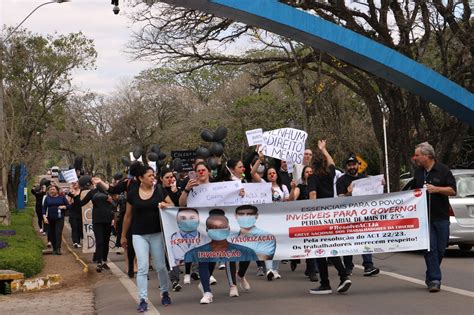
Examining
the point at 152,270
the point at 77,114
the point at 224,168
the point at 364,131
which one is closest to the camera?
the point at 224,168

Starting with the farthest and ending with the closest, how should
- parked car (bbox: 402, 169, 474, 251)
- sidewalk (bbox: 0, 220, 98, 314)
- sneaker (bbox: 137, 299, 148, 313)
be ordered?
parked car (bbox: 402, 169, 474, 251)
sidewalk (bbox: 0, 220, 98, 314)
sneaker (bbox: 137, 299, 148, 313)

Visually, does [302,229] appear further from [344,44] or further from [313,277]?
[344,44]

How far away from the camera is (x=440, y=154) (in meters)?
23.9

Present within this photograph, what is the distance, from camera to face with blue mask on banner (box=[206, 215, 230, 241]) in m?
10.1

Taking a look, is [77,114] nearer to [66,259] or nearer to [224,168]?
[66,259]

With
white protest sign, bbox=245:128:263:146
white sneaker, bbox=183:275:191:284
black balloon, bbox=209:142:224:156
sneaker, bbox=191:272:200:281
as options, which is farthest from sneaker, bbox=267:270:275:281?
white protest sign, bbox=245:128:263:146

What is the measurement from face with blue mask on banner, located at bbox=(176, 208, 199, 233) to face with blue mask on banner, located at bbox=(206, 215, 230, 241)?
0.52 feet

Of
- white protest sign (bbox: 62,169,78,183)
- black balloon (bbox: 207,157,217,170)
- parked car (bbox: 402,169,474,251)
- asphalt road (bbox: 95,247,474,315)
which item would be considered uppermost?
white protest sign (bbox: 62,169,78,183)

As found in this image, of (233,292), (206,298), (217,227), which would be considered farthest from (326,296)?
(217,227)

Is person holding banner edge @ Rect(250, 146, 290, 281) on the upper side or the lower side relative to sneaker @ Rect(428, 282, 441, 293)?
upper

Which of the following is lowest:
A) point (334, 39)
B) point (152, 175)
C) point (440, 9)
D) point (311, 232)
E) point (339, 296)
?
point (339, 296)

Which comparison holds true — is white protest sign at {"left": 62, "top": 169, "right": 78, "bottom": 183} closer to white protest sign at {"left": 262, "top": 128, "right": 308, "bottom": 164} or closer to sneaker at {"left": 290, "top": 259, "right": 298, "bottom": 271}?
white protest sign at {"left": 262, "top": 128, "right": 308, "bottom": 164}

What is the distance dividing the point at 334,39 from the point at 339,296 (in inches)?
318

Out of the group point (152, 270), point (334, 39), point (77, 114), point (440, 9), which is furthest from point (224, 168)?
point (77, 114)
